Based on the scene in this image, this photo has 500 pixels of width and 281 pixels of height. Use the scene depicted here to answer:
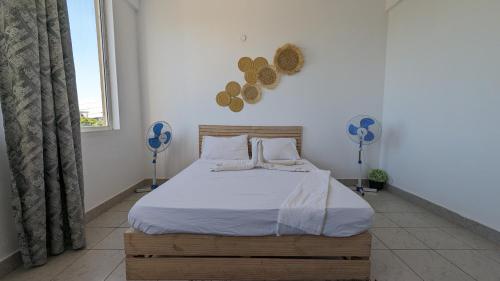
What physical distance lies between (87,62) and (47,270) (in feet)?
6.80

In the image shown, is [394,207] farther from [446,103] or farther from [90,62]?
[90,62]

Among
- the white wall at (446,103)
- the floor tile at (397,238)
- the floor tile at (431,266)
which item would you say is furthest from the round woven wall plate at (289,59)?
the floor tile at (431,266)

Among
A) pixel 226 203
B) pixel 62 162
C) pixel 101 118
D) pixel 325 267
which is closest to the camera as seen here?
pixel 325 267

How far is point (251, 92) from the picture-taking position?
347cm

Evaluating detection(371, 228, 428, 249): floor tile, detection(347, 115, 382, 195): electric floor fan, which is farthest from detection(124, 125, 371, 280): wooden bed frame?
detection(347, 115, 382, 195): electric floor fan

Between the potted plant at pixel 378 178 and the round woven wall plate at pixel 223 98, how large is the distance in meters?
2.45

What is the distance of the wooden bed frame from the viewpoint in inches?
57.5

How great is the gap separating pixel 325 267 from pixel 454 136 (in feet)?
6.72

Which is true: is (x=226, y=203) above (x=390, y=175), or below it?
above

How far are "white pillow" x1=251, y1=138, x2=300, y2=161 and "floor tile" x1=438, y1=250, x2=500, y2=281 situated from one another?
70.2 inches

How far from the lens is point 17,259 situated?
5.37 ft

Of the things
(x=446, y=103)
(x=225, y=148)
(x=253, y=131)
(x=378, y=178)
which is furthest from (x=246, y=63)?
(x=378, y=178)

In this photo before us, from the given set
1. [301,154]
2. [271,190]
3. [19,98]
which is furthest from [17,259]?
[301,154]

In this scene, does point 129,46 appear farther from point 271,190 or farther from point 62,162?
point 271,190
